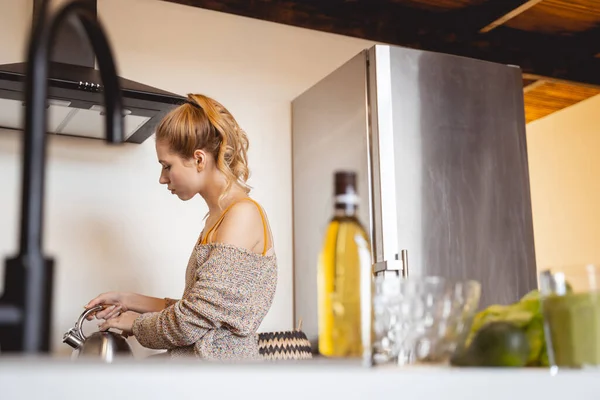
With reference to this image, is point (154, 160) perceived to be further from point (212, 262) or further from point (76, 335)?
point (212, 262)

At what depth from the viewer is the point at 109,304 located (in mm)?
1962

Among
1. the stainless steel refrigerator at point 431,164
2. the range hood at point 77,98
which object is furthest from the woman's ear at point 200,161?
the stainless steel refrigerator at point 431,164

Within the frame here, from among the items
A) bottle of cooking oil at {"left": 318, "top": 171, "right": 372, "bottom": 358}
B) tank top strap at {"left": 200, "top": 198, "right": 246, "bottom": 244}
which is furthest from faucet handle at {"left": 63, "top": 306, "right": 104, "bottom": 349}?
bottle of cooking oil at {"left": 318, "top": 171, "right": 372, "bottom": 358}

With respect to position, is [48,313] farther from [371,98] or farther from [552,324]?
[371,98]

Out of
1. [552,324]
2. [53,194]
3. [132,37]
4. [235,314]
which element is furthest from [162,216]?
[552,324]

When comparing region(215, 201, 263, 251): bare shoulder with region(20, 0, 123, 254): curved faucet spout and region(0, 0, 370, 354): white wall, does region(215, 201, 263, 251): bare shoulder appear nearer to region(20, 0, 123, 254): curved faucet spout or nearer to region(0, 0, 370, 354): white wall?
region(0, 0, 370, 354): white wall

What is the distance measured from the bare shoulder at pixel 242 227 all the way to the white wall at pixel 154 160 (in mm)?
907

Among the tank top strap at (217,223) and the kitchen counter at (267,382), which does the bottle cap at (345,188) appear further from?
the tank top strap at (217,223)

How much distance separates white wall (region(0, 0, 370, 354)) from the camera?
8.11ft

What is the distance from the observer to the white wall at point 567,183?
4004 millimetres

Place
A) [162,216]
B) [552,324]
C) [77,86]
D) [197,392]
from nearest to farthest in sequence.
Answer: [197,392] < [552,324] < [77,86] < [162,216]

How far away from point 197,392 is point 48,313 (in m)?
0.18

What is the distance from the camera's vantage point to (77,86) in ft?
6.66

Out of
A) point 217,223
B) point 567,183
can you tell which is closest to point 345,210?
point 217,223
